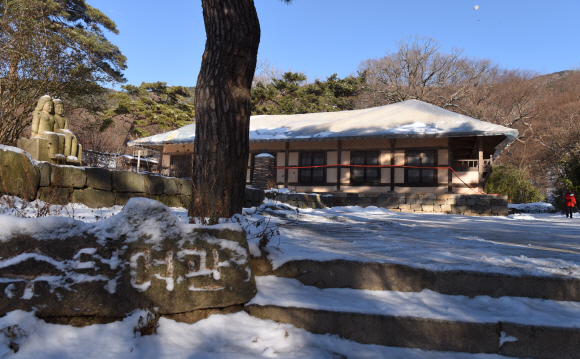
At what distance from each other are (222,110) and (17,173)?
8.94 ft

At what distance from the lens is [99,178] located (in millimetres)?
5027

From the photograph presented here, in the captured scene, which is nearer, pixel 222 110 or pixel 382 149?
pixel 222 110

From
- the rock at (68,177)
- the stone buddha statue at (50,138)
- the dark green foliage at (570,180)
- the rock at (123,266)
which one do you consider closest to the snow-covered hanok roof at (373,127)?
the dark green foliage at (570,180)

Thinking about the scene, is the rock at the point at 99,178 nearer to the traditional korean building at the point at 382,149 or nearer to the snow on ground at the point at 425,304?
the snow on ground at the point at 425,304

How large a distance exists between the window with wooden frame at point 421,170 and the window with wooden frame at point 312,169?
3.48m

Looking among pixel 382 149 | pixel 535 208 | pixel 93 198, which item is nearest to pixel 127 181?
pixel 93 198

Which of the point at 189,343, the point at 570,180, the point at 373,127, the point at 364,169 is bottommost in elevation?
the point at 189,343

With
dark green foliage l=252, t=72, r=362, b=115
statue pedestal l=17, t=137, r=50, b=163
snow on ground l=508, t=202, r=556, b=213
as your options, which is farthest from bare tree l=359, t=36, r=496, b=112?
statue pedestal l=17, t=137, r=50, b=163

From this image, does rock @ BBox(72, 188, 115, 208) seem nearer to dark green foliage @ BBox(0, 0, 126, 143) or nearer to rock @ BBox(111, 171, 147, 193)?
rock @ BBox(111, 171, 147, 193)

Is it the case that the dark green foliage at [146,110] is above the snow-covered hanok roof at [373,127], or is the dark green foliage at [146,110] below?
above

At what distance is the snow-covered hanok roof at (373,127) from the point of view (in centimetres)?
1228

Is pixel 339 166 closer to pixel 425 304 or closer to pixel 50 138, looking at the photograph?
pixel 50 138

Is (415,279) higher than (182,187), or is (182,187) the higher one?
(182,187)

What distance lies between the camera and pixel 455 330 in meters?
1.93
